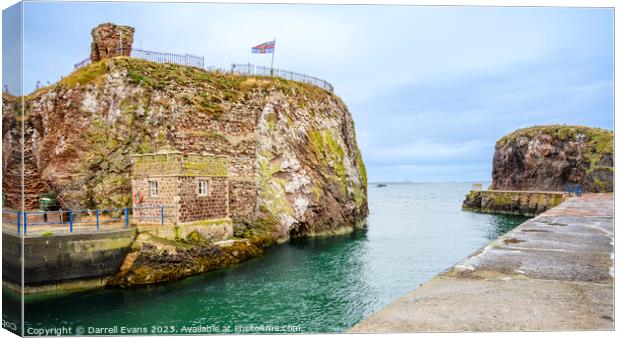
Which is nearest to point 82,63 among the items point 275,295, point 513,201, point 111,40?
point 111,40

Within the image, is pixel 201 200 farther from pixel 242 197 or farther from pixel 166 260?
pixel 242 197

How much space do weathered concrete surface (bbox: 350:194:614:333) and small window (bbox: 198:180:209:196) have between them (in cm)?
1529

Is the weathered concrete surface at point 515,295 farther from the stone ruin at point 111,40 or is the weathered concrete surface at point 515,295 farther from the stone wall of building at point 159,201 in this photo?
the stone ruin at point 111,40

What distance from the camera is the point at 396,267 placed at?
925 inches

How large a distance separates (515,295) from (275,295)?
10621mm

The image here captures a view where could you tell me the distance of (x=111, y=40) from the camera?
29.5 m

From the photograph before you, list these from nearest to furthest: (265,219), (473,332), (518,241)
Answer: (473,332), (518,241), (265,219)

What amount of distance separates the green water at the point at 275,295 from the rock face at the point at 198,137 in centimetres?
507

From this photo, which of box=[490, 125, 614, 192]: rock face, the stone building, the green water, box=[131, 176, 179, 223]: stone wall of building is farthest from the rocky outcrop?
box=[490, 125, 614, 192]: rock face

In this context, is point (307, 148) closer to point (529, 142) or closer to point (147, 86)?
point (147, 86)

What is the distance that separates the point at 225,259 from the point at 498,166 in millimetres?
65845

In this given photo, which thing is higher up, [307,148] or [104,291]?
[307,148]

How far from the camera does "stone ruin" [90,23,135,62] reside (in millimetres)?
29406

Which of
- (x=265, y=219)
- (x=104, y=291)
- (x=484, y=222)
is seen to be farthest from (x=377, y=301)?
(x=484, y=222)
